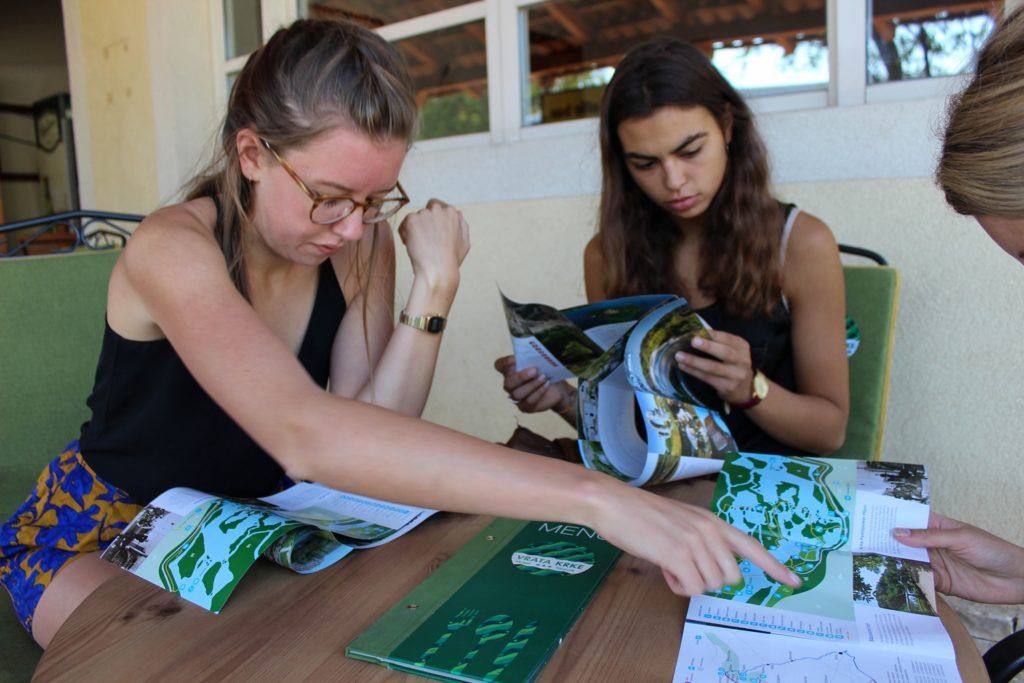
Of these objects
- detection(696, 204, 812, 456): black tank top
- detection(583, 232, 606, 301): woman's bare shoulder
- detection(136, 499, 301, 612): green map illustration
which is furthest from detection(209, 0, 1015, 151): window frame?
detection(136, 499, 301, 612): green map illustration

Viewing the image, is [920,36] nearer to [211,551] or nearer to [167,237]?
[167,237]

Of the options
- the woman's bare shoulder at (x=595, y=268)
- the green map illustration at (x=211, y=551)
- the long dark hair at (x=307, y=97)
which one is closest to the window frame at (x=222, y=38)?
the woman's bare shoulder at (x=595, y=268)

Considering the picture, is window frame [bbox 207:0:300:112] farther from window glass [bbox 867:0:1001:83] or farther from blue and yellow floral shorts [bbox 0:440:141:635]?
blue and yellow floral shorts [bbox 0:440:141:635]

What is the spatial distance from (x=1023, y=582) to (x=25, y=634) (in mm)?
1493

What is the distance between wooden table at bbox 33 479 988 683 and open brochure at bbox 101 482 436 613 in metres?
0.02

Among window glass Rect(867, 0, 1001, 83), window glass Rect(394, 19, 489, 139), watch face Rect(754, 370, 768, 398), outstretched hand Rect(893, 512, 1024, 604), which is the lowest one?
outstretched hand Rect(893, 512, 1024, 604)

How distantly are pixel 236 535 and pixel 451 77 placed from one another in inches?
104

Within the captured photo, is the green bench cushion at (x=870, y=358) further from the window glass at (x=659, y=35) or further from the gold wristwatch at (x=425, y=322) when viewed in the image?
the gold wristwatch at (x=425, y=322)

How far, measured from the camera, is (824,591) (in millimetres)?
920

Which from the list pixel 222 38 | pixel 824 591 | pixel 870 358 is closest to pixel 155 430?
pixel 824 591

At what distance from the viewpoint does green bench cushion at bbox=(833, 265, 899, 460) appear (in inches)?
73.3

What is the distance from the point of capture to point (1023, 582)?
1066mm

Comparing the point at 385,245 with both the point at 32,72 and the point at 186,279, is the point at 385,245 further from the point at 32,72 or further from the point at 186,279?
the point at 32,72

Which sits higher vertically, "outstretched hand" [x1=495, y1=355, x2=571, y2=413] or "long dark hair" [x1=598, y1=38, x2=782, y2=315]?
"long dark hair" [x1=598, y1=38, x2=782, y2=315]
